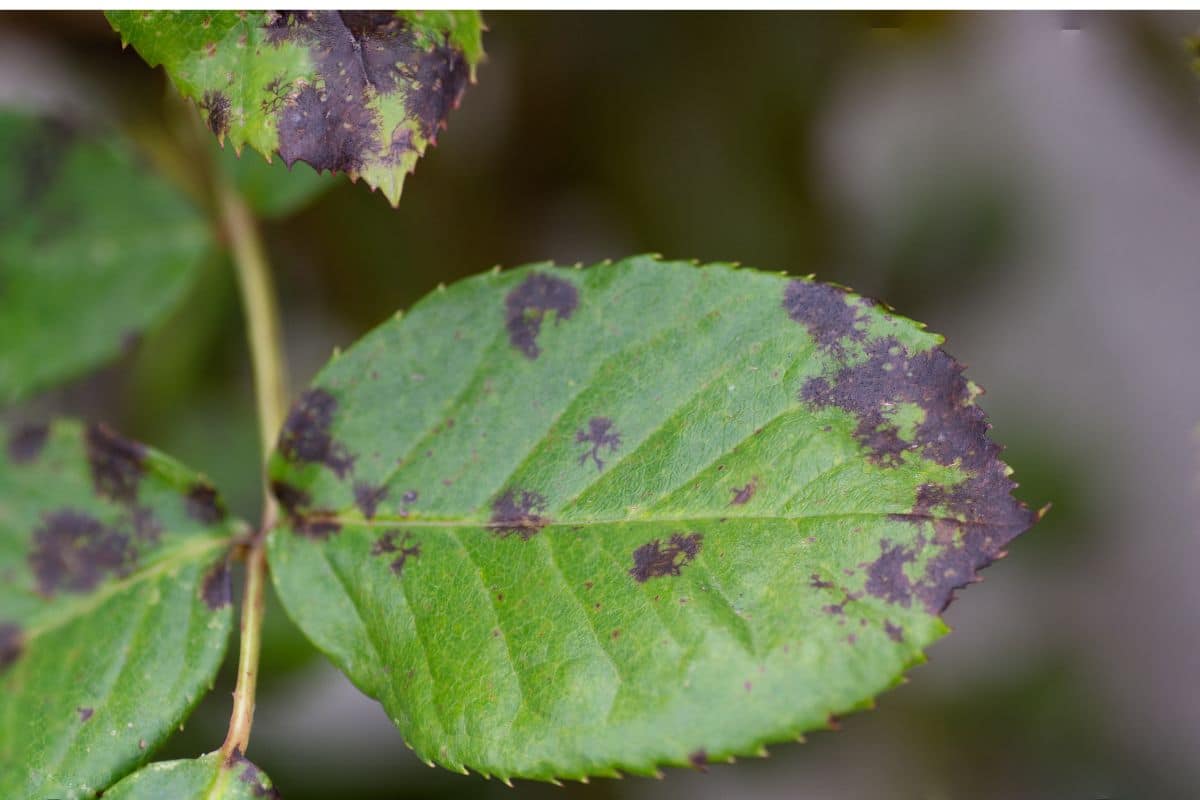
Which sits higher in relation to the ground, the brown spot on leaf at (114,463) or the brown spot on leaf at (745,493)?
the brown spot on leaf at (114,463)

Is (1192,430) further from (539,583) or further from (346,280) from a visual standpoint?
(346,280)

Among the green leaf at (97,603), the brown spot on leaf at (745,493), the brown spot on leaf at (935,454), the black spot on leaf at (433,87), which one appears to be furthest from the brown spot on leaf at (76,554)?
the brown spot on leaf at (935,454)

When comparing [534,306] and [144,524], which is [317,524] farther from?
[534,306]

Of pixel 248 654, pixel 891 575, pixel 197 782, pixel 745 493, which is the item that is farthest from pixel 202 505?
pixel 891 575

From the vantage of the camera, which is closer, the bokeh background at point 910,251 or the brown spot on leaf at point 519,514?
the brown spot on leaf at point 519,514

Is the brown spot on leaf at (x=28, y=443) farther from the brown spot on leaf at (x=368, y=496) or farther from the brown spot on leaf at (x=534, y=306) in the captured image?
the brown spot on leaf at (x=534, y=306)

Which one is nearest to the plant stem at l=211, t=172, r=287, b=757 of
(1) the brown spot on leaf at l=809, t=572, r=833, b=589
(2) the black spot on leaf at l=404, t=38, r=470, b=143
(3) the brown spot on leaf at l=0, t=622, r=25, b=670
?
(3) the brown spot on leaf at l=0, t=622, r=25, b=670
